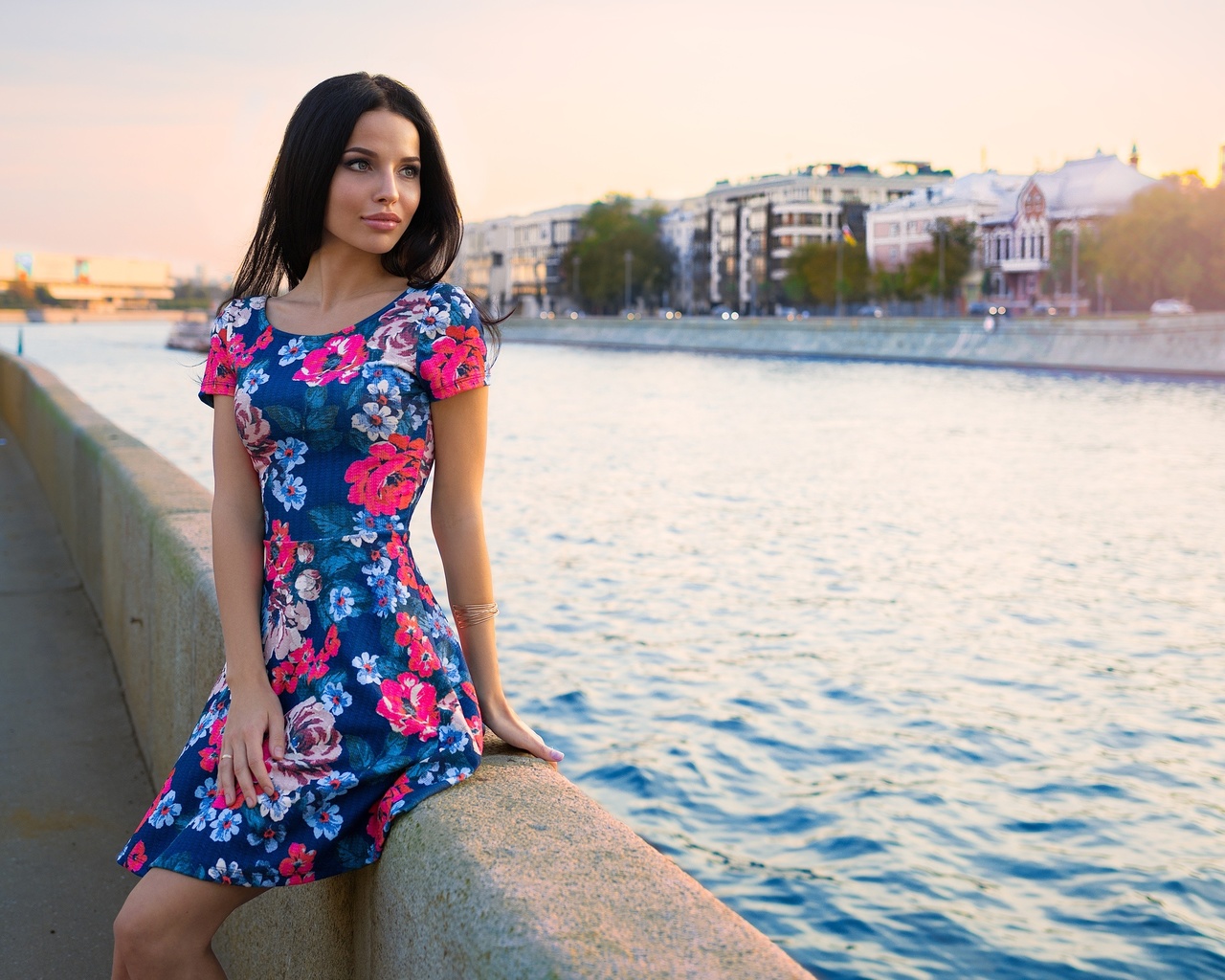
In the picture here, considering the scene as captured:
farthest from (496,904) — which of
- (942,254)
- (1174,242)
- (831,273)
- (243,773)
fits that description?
(831,273)

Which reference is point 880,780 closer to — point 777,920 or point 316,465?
point 777,920

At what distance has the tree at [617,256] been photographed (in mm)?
109812

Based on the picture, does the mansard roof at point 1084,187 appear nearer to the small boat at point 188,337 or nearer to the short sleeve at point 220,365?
the small boat at point 188,337

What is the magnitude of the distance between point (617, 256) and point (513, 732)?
108730 millimetres

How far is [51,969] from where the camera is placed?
9.18 ft

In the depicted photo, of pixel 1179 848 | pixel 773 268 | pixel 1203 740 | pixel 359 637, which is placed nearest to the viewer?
pixel 359 637

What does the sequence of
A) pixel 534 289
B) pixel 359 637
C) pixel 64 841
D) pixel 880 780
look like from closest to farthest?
pixel 359 637 < pixel 64 841 < pixel 880 780 < pixel 534 289

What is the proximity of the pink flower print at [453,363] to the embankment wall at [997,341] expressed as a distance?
3597cm

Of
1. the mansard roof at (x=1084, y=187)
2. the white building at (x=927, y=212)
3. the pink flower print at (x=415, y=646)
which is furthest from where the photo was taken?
the white building at (x=927, y=212)

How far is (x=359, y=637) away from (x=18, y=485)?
9147 millimetres

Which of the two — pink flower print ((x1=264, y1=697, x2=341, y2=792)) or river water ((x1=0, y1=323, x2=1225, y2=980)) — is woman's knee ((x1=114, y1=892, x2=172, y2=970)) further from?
river water ((x1=0, y1=323, x2=1225, y2=980))

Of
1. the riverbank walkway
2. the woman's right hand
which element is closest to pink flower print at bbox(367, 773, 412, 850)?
the woman's right hand

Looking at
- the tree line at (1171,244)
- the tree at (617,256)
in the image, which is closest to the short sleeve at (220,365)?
the tree line at (1171,244)

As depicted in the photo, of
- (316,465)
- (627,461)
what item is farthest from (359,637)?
(627,461)
